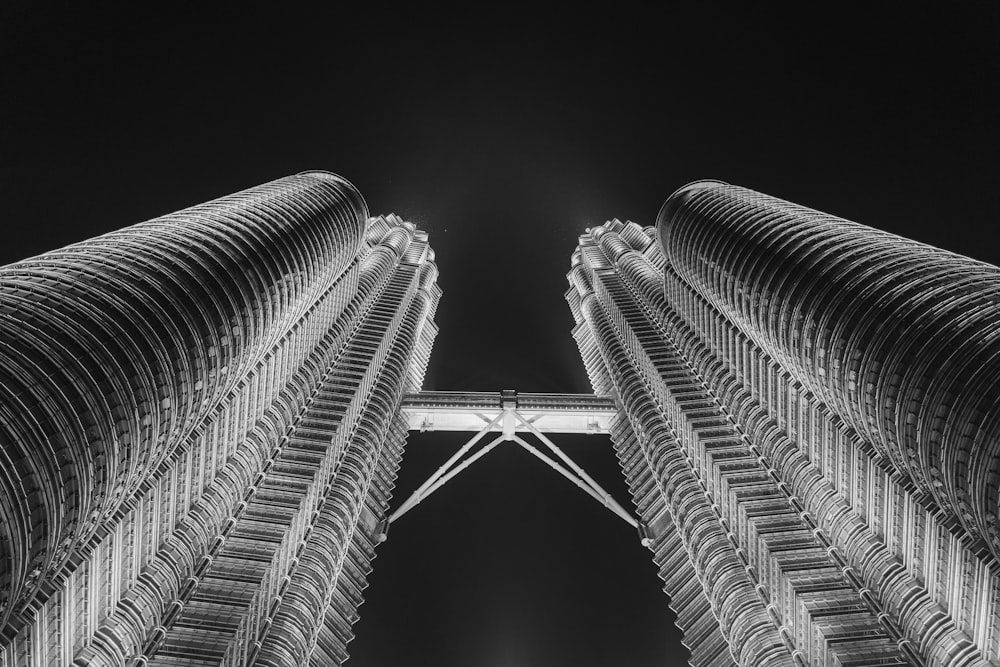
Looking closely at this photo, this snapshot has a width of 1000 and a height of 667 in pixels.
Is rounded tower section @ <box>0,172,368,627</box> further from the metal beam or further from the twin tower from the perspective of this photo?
the metal beam

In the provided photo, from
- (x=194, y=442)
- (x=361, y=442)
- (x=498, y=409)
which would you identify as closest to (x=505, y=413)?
(x=498, y=409)

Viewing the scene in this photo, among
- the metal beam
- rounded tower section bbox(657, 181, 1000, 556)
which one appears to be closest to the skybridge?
the metal beam

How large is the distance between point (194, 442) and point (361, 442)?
2671 centimetres

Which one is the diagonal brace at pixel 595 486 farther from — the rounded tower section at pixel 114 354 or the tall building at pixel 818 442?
the rounded tower section at pixel 114 354

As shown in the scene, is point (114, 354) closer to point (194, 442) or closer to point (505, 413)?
point (194, 442)

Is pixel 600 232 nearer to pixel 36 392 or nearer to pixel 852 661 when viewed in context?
pixel 852 661

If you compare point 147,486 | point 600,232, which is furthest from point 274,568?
point 600,232

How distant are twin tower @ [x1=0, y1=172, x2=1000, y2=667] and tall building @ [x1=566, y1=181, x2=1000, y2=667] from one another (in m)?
0.25

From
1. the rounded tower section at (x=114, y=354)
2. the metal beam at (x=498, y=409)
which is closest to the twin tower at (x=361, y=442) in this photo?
the rounded tower section at (x=114, y=354)

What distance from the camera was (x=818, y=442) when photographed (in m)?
72.6

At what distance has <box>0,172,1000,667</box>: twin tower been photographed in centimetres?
4388

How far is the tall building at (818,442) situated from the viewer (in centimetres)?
4828

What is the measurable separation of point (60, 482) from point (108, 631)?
58.5 feet

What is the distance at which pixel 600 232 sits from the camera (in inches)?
6668
